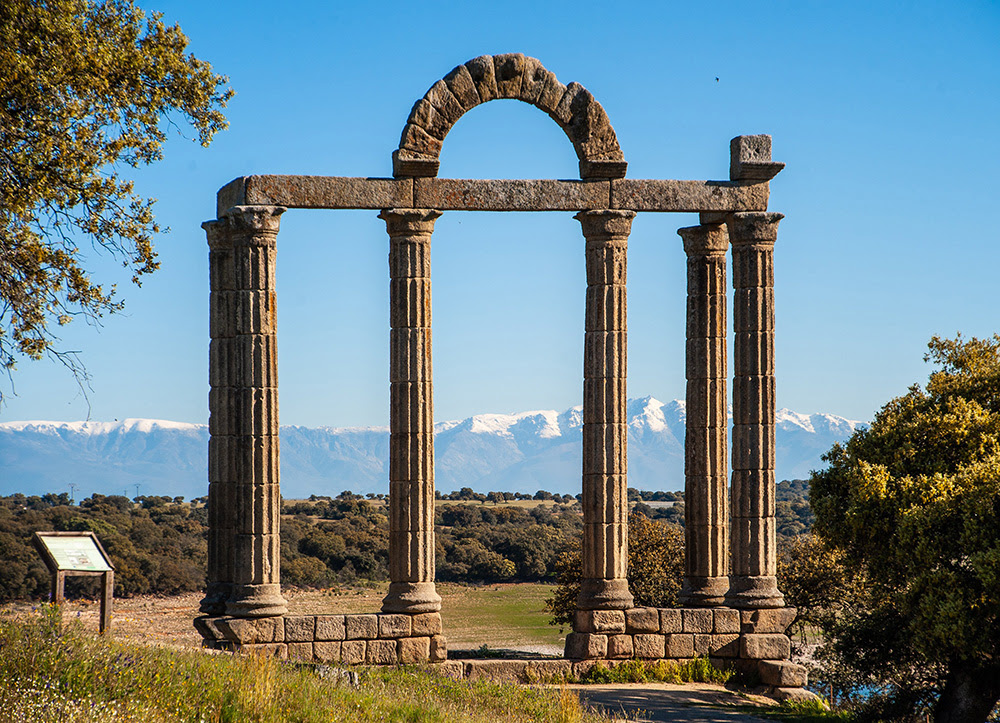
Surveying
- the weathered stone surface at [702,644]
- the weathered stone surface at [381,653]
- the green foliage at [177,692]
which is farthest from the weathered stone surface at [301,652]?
the weathered stone surface at [702,644]

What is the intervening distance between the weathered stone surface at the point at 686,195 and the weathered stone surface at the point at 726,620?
7744mm

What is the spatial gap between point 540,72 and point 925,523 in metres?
10.7

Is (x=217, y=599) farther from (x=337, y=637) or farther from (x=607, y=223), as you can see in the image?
(x=607, y=223)

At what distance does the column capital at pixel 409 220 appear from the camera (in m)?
21.9

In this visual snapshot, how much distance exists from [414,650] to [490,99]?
10.2 metres

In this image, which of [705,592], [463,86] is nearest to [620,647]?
[705,592]

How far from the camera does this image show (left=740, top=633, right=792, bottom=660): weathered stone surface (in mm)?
22312

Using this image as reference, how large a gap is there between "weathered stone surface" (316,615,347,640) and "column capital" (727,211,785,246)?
10.5 metres

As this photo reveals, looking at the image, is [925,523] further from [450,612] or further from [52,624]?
[450,612]

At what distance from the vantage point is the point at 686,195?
902 inches

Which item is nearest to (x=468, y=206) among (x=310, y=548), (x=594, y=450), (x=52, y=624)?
(x=594, y=450)

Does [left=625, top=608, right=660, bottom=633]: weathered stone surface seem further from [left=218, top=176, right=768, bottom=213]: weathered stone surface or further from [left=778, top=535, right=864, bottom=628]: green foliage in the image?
[left=778, top=535, right=864, bottom=628]: green foliage

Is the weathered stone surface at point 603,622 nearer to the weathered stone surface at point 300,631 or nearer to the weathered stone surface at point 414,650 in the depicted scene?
the weathered stone surface at point 414,650

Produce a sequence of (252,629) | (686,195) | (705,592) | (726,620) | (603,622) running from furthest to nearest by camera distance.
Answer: (705,592) → (686,195) → (726,620) → (603,622) → (252,629)
